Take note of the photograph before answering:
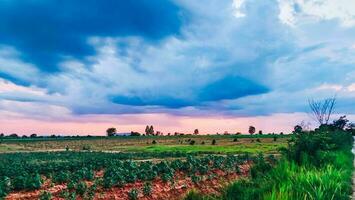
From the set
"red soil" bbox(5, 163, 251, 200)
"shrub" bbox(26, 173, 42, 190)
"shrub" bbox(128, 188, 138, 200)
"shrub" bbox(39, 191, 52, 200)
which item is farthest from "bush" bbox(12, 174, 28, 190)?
"shrub" bbox(128, 188, 138, 200)

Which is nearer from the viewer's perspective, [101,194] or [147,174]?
[101,194]

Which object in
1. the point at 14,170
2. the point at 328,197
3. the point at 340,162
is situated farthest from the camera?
the point at 14,170

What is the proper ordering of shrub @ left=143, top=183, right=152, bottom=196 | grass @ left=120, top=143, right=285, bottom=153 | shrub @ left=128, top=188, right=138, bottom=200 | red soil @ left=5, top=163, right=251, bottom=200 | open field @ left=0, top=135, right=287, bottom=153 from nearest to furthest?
shrub @ left=128, top=188, right=138, bottom=200 < red soil @ left=5, top=163, right=251, bottom=200 < shrub @ left=143, top=183, right=152, bottom=196 < grass @ left=120, top=143, right=285, bottom=153 < open field @ left=0, top=135, right=287, bottom=153

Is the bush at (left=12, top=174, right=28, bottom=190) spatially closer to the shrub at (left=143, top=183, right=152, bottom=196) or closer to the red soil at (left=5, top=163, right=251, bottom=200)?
the red soil at (left=5, top=163, right=251, bottom=200)

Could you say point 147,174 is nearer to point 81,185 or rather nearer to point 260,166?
point 81,185

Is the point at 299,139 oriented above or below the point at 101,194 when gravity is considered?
above

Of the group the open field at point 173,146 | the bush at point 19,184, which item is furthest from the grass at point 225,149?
the bush at point 19,184

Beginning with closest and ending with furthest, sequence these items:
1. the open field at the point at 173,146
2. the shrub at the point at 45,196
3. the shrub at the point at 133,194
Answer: the shrub at the point at 45,196 → the shrub at the point at 133,194 → the open field at the point at 173,146

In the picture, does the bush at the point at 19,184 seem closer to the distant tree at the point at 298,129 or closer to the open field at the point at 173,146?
the distant tree at the point at 298,129

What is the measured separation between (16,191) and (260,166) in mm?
9890

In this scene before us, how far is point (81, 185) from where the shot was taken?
19578 millimetres

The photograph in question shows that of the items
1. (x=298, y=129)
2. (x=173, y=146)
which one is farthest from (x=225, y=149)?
(x=298, y=129)

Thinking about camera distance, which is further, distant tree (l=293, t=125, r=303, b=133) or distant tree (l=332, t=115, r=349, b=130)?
distant tree (l=332, t=115, r=349, b=130)

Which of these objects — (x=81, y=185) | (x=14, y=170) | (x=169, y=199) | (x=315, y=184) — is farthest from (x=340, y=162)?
(x=14, y=170)
